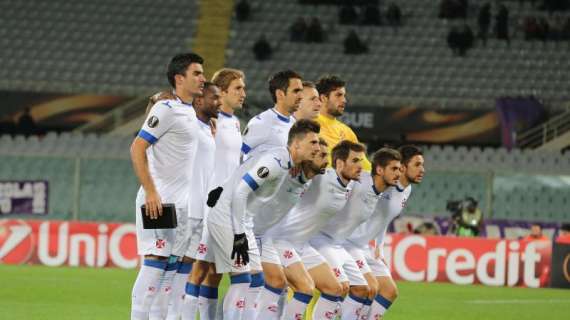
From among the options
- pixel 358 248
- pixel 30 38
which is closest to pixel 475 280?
pixel 358 248

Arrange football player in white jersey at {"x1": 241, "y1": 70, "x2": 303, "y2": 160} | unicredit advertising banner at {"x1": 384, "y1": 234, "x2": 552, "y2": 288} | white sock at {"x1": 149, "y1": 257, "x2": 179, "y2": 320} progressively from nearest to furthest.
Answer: white sock at {"x1": 149, "y1": 257, "x2": 179, "y2": 320} → football player in white jersey at {"x1": 241, "y1": 70, "x2": 303, "y2": 160} → unicredit advertising banner at {"x1": 384, "y1": 234, "x2": 552, "y2": 288}

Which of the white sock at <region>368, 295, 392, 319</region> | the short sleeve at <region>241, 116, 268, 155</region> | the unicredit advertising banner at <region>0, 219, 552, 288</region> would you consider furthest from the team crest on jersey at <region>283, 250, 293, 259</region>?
the unicredit advertising banner at <region>0, 219, 552, 288</region>

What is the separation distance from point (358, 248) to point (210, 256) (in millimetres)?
1524

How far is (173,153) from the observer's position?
322 inches

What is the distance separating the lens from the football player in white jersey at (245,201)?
8.21 metres

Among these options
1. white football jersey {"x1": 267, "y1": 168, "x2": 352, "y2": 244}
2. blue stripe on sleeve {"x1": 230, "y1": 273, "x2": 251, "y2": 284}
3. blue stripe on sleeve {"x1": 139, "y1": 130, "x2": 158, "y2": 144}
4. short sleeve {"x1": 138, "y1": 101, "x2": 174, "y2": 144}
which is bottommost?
blue stripe on sleeve {"x1": 230, "y1": 273, "x2": 251, "y2": 284}

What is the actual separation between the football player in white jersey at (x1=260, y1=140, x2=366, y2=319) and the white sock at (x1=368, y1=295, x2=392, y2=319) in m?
0.82

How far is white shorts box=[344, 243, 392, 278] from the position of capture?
9875mm

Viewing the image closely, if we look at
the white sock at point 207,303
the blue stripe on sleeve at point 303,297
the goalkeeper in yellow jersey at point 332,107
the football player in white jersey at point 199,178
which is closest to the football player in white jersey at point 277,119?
the football player in white jersey at point 199,178

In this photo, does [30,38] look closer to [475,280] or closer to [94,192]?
[94,192]

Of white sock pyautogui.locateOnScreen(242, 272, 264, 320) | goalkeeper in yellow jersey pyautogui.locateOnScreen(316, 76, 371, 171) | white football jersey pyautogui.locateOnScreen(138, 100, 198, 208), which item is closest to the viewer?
white football jersey pyautogui.locateOnScreen(138, 100, 198, 208)

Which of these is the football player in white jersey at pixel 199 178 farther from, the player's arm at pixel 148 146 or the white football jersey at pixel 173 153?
the player's arm at pixel 148 146

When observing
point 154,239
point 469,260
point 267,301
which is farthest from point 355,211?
point 469,260

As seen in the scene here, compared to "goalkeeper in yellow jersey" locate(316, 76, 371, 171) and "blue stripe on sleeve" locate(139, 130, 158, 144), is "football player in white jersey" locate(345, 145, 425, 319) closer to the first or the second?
"goalkeeper in yellow jersey" locate(316, 76, 371, 171)
